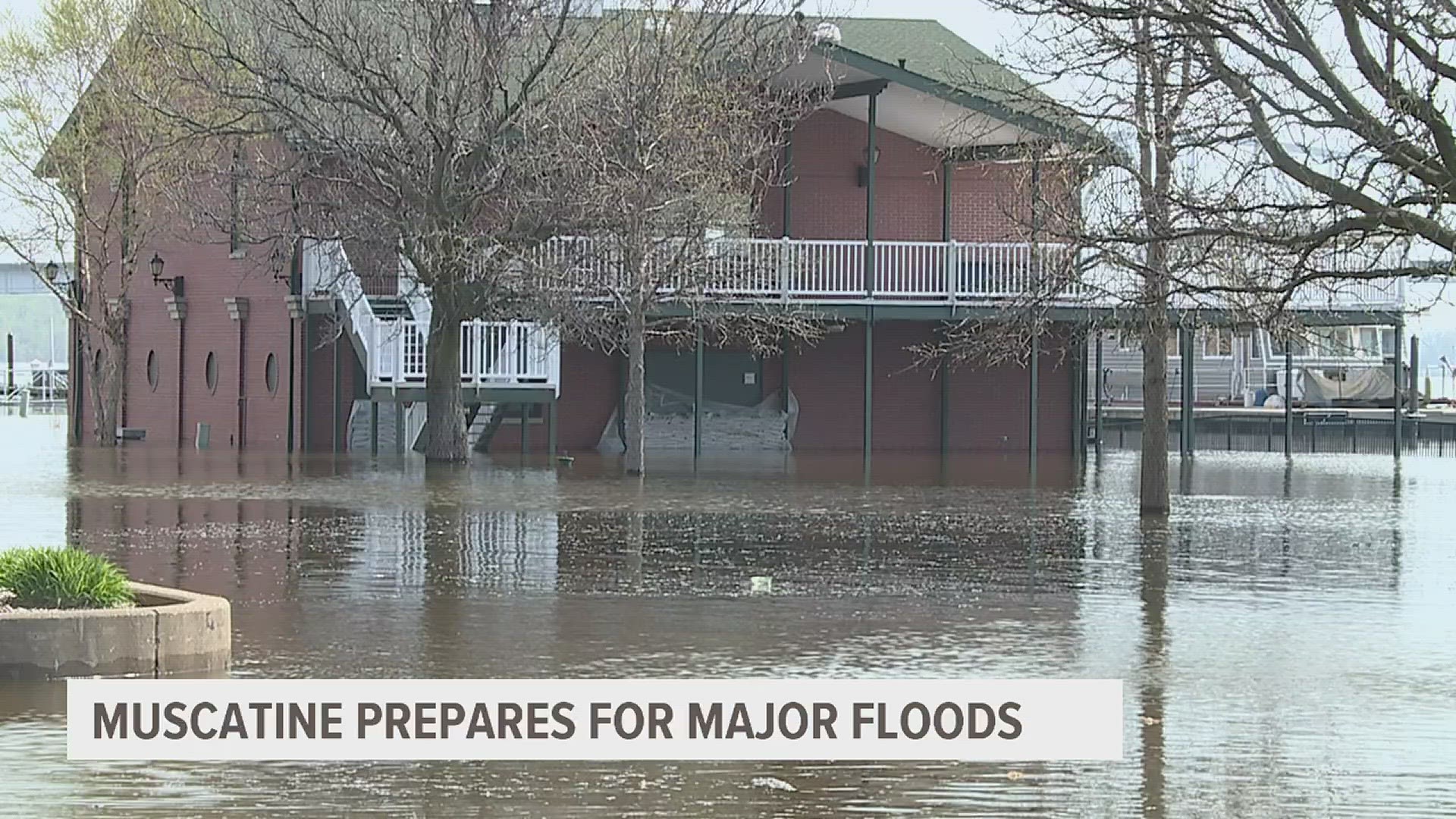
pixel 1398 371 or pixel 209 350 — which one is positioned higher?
pixel 209 350

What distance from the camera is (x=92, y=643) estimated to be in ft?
36.0

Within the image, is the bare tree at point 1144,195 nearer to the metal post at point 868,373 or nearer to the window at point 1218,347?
the metal post at point 868,373

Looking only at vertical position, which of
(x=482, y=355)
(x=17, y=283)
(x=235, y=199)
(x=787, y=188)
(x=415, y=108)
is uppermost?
(x=17, y=283)

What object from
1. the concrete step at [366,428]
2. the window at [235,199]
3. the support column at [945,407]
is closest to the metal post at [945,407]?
the support column at [945,407]

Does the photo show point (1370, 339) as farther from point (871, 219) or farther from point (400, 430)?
point (400, 430)

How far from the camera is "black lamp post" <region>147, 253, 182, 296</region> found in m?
42.1

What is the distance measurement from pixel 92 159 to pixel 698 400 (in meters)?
14.0

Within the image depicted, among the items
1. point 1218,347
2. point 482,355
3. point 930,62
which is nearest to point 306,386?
point 482,355

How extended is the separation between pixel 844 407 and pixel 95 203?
1696 cm

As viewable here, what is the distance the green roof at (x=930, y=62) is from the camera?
27.7 m

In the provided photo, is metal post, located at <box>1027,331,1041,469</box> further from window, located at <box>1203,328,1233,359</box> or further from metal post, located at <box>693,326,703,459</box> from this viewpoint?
window, located at <box>1203,328,1233,359</box>

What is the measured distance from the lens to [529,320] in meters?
34.3

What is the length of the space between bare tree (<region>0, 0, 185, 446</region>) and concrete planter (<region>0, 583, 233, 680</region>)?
28545 millimetres

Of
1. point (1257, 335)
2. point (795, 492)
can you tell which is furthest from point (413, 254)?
point (1257, 335)
